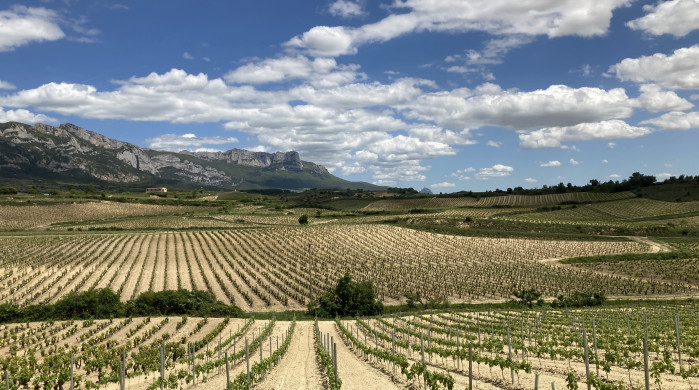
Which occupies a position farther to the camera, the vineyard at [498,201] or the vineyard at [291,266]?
the vineyard at [498,201]

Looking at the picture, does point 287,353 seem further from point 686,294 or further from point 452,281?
point 686,294

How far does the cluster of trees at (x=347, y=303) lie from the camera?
47719 millimetres

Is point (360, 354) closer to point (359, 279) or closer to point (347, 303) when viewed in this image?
point (347, 303)

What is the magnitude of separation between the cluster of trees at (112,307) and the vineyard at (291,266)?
20.6 ft

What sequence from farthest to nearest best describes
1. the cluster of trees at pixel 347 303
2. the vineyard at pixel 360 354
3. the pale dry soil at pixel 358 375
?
1. the cluster of trees at pixel 347 303
2. the pale dry soil at pixel 358 375
3. the vineyard at pixel 360 354

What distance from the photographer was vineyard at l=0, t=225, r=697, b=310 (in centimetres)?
5453

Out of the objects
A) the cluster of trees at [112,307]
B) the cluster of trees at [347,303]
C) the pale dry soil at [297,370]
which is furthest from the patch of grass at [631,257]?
the pale dry soil at [297,370]

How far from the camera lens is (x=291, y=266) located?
224 feet

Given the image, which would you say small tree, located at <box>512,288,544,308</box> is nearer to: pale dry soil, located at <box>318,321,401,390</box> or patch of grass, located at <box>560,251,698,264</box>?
patch of grass, located at <box>560,251,698,264</box>

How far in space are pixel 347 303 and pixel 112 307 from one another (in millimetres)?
22965

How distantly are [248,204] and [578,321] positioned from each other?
516 ft

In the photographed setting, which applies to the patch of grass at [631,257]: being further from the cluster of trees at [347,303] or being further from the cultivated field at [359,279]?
the cluster of trees at [347,303]

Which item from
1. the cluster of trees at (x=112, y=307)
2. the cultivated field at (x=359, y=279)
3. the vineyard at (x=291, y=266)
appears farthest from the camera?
the vineyard at (x=291, y=266)

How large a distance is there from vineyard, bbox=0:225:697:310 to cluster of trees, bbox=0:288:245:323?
6269 millimetres
